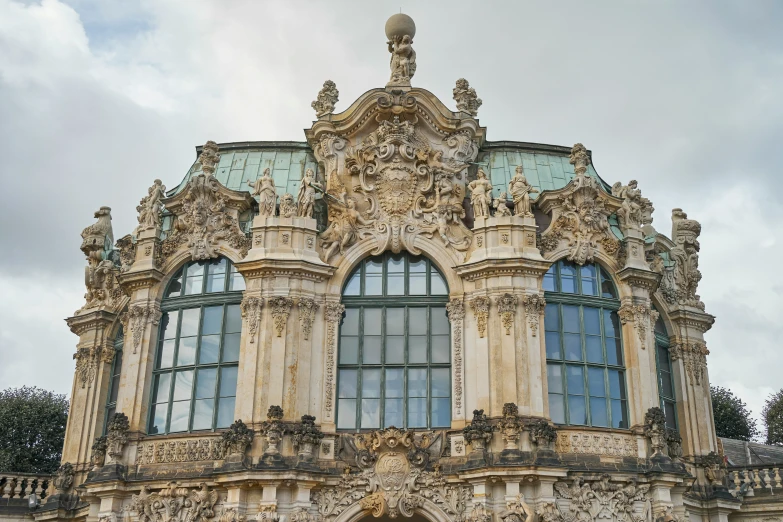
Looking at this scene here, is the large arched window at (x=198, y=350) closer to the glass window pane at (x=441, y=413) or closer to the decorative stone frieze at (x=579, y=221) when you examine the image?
the glass window pane at (x=441, y=413)

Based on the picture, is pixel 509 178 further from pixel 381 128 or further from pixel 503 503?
pixel 503 503

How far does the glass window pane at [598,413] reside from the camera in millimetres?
24891

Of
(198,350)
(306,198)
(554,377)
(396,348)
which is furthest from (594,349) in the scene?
(198,350)

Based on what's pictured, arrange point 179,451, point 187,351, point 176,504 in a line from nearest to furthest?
point 176,504 < point 179,451 < point 187,351

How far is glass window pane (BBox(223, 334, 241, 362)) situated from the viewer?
25.4 m

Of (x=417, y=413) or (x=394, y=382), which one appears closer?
(x=417, y=413)

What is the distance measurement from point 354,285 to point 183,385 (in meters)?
5.41

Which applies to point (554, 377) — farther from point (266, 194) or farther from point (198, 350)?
point (198, 350)

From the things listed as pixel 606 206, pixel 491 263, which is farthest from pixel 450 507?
pixel 606 206

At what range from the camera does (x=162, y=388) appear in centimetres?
2591

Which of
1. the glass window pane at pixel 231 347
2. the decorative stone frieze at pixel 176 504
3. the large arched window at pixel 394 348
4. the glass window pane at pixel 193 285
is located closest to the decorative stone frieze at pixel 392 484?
the large arched window at pixel 394 348

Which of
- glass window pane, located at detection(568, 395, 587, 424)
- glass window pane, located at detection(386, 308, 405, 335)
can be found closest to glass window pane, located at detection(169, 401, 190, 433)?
glass window pane, located at detection(386, 308, 405, 335)

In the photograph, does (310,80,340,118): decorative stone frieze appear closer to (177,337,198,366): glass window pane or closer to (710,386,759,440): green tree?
(177,337,198,366): glass window pane

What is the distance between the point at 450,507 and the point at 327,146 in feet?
36.0
